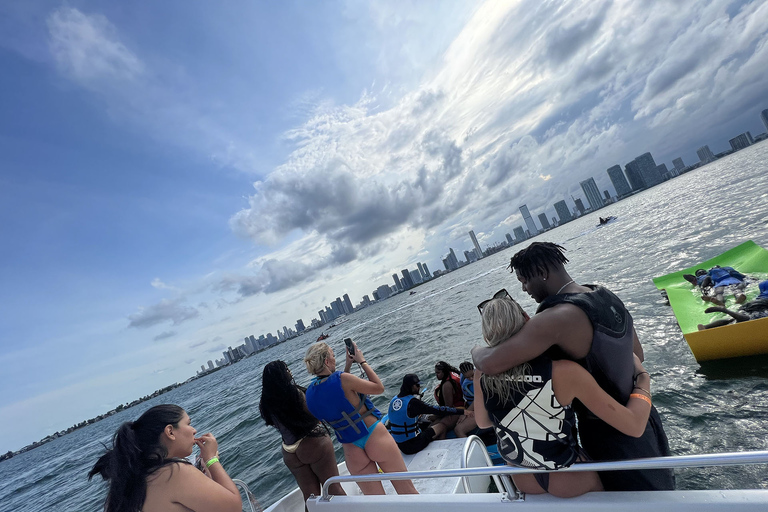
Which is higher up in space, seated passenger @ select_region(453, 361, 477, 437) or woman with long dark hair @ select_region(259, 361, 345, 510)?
woman with long dark hair @ select_region(259, 361, 345, 510)

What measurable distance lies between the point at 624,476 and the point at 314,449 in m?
2.93

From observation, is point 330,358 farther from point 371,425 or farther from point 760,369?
point 760,369

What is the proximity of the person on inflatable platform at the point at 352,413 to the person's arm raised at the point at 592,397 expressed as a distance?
207cm

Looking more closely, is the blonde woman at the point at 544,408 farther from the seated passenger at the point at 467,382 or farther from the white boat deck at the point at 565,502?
the seated passenger at the point at 467,382

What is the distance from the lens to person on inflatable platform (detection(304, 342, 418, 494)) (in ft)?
11.5

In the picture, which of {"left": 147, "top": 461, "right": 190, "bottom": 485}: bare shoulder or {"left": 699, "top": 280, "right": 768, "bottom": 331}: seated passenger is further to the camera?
{"left": 699, "top": 280, "right": 768, "bottom": 331}: seated passenger

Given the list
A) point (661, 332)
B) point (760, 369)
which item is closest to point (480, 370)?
point (760, 369)

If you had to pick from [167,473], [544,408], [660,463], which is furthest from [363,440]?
[660,463]

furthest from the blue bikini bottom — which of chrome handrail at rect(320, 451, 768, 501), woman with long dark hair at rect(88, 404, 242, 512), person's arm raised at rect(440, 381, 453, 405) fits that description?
person's arm raised at rect(440, 381, 453, 405)

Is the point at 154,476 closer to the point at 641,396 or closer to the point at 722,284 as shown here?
the point at 641,396

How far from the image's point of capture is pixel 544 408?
1912 millimetres

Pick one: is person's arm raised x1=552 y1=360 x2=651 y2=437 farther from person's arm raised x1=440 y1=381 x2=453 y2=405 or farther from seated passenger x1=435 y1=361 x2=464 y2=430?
person's arm raised x1=440 y1=381 x2=453 y2=405

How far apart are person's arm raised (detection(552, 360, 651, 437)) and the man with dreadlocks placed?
120 millimetres

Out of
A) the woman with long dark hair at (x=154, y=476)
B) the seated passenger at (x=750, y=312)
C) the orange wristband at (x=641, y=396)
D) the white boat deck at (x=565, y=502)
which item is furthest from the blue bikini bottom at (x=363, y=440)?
the seated passenger at (x=750, y=312)
